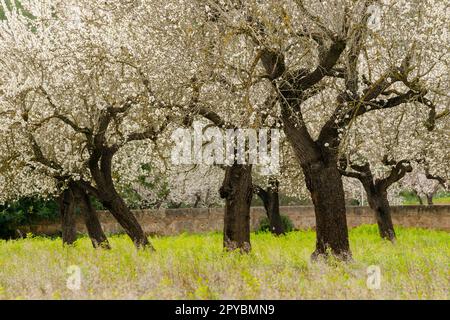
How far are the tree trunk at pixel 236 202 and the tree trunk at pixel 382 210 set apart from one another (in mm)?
10338

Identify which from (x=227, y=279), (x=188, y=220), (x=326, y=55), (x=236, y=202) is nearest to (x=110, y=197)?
(x=236, y=202)

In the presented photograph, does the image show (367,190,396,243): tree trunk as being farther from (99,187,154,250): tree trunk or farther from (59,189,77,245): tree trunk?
(59,189,77,245): tree trunk

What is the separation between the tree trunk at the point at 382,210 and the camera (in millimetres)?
27562

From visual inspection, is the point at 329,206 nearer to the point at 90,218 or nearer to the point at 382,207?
the point at 90,218

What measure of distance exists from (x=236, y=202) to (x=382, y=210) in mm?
11117

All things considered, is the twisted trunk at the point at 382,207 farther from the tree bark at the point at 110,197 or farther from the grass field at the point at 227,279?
the grass field at the point at 227,279

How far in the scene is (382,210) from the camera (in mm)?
27750

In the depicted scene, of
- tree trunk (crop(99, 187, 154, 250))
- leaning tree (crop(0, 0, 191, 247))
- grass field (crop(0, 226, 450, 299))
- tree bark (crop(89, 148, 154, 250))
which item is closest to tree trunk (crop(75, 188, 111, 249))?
leaning tree (crop(0, 0, 191, 247))

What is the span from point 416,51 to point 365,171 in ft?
39.7

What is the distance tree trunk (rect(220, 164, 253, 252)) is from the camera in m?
18.5

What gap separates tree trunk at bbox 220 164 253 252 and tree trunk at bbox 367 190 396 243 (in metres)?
10.3
